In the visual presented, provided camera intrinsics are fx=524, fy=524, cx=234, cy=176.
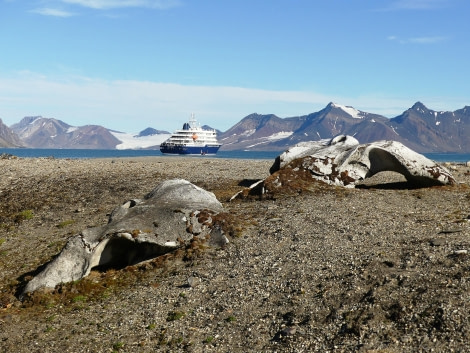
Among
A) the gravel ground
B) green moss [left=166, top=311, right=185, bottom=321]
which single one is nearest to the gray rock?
the gravel ground

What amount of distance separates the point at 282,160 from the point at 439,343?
59.9ft

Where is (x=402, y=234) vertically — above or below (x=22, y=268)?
above

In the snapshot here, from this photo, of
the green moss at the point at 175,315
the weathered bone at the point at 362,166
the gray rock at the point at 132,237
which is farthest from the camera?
A: the weathered bone at the point at 362,166

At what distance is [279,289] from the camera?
1328 cm

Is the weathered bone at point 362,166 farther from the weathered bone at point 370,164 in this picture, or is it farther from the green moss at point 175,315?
the green moss at point 175,315

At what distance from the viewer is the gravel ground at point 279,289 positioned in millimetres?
10914

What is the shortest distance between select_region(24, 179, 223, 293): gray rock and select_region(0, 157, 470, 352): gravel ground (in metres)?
0.47

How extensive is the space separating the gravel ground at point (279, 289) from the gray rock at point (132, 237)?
0.47 meters

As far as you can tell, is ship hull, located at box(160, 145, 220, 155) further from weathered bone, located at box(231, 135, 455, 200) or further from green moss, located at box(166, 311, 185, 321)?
green moss, located at box(166, 311, 185, 321)

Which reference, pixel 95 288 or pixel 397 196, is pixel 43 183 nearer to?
pixel 95 288

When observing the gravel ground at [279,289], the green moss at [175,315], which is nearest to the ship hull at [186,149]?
the gravel ground at [279,289]

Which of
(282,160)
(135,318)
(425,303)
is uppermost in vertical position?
(282,160)

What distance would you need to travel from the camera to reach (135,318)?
12734mm

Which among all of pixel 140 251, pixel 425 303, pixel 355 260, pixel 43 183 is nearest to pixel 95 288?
pixel 140 251
